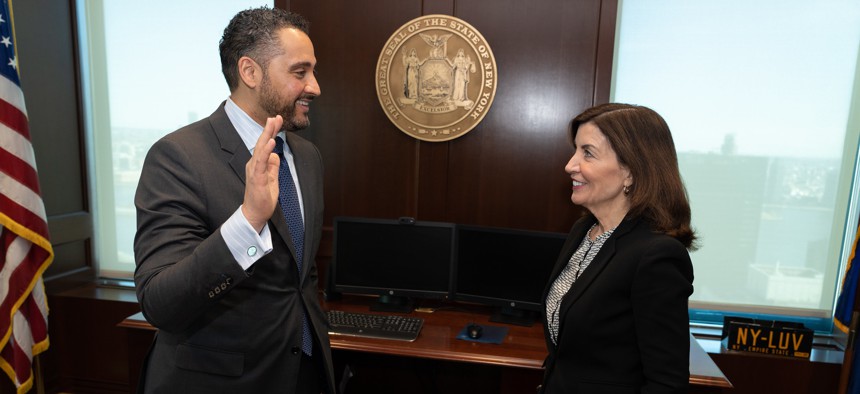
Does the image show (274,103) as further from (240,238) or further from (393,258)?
(393,258)

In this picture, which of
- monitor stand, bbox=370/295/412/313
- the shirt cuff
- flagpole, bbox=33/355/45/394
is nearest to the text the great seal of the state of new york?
monitor stand, bbox=370/295/412/313

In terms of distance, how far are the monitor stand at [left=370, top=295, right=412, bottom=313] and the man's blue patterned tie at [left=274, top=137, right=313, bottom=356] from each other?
1.10m

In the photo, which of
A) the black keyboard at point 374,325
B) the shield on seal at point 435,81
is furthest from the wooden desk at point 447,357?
the shield on seal at point 435,81

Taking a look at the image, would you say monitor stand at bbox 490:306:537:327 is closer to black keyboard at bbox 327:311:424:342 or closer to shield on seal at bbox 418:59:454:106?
black keyboard at bbox 327:311:424:342

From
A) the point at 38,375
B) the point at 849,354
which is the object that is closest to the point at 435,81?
the point at 849,354

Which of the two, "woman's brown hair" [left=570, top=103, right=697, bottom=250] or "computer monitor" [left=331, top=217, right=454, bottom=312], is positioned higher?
"woman's brown hair" [left=570, top=103, right=697, bottom=250]

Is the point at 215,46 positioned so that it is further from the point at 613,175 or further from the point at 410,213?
the point at 613,175

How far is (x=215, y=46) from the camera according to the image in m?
3.07

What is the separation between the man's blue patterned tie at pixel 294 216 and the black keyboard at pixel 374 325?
2.51ft

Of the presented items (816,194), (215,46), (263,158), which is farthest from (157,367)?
(816,194)

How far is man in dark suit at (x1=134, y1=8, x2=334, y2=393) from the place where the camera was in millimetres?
1073

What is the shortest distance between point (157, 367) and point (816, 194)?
3.03 meters

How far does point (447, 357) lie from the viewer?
2049 mm

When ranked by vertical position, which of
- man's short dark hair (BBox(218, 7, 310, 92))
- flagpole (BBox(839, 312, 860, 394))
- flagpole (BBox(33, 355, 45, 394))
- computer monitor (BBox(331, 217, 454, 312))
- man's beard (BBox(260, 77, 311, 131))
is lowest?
flagpole (BBox(33, 355, 45, 394))
